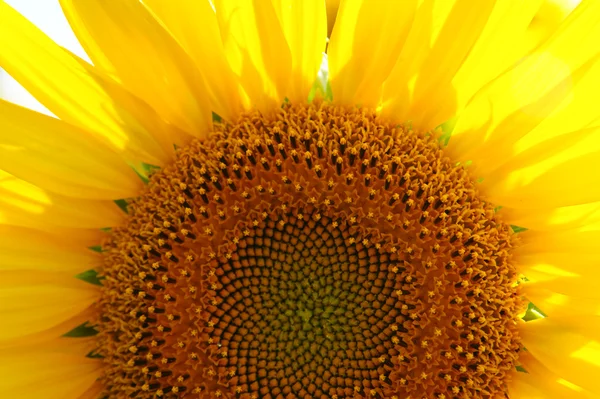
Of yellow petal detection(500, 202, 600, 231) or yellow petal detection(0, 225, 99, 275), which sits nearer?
yellow petal detection(500, 202, 600, 231)

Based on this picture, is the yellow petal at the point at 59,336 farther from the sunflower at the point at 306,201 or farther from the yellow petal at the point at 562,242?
the yellow petal at the point at 562,242

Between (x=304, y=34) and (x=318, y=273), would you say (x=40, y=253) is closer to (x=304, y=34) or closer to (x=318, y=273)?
(x=318, y=273)

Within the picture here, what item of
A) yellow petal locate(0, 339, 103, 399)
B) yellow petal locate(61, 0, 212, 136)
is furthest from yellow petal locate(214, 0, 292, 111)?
yellow petal locate(0, 339, 103, 399)

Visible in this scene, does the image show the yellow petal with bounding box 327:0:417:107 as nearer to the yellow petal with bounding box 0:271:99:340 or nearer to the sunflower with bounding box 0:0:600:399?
the sunflower with bounding box 0:0:600:399

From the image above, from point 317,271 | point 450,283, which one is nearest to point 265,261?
point 317,271

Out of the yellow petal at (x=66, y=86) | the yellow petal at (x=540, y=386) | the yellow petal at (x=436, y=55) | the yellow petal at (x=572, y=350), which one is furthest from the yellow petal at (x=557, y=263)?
the yellow petal at (x=66, y=86)
